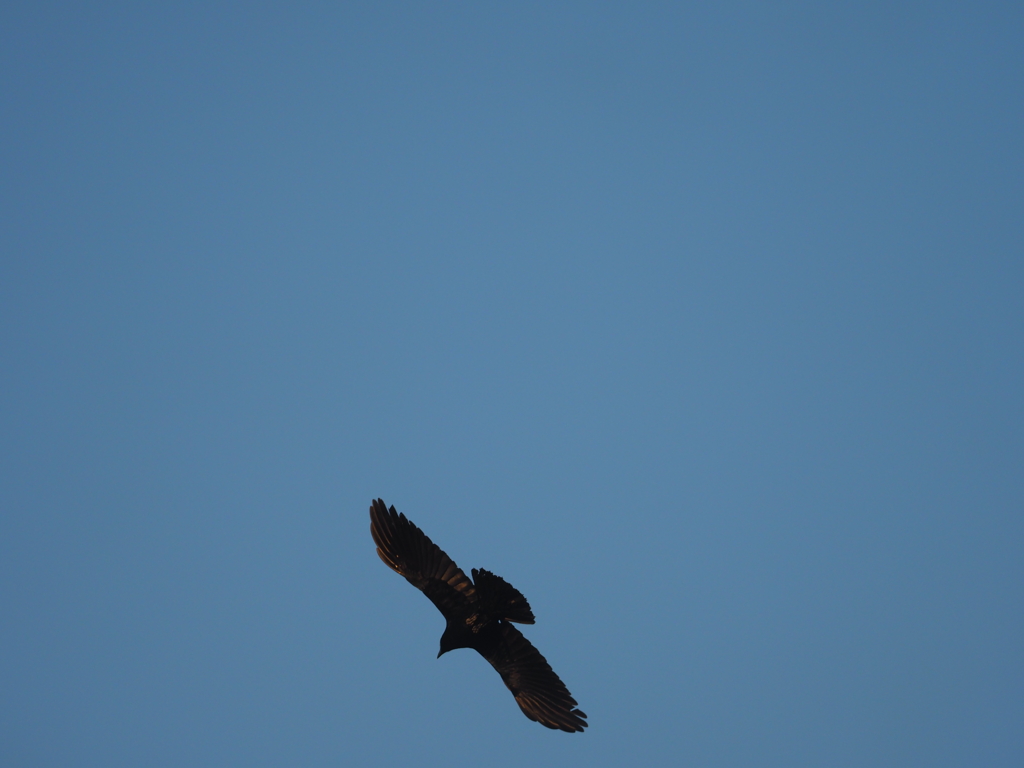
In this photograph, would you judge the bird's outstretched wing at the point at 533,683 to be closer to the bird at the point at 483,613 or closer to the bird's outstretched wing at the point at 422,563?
the bird at the point at 483,613

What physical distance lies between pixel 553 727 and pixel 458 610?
2.57m

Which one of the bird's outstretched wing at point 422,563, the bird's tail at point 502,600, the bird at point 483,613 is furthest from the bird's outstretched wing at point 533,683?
the bird's outstretched wing at point 422,563

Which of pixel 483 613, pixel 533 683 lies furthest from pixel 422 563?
pixel 533 683

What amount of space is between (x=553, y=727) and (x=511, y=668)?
4.56 feet

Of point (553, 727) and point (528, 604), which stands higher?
point (528, 604)

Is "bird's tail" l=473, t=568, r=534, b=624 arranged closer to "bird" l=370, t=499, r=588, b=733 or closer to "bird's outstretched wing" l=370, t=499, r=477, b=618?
"bird" l=370, t=499, r=588, b=733

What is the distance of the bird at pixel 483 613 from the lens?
15383 mm

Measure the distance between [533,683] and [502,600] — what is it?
1.63 metres

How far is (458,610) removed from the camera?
16.4 metres

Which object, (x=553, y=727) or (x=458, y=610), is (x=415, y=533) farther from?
(x=553, y=727)

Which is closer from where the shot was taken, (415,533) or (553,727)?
(553,727)

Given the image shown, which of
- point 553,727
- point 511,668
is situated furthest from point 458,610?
point 553,727

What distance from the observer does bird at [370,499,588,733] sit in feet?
50.5

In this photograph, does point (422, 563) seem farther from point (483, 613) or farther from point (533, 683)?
point (533, 683)
